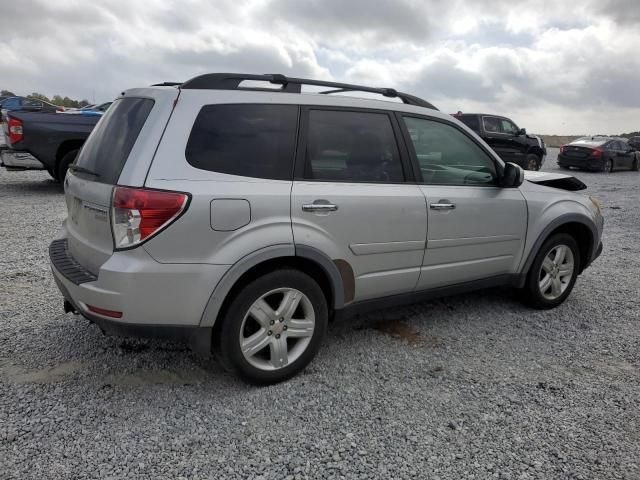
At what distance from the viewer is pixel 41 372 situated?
10.4 feet

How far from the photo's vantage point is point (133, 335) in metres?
2.70

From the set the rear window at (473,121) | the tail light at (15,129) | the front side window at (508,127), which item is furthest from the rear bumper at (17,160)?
the front side window at (508,127)

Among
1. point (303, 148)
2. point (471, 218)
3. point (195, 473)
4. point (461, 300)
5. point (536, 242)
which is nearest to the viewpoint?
point (195, 473)

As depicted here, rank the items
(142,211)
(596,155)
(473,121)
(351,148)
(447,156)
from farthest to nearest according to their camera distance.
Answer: (596,155)
(473,121)
(447,156)
(351,148)
(142,211)

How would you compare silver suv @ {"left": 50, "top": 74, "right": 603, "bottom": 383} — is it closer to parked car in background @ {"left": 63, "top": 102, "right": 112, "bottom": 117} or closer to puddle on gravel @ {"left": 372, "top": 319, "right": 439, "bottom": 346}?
puddle on gravel @ {"left": 372, "top": 319, "right": 439, "bottom": 346}

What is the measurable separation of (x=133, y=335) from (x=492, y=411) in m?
2.03

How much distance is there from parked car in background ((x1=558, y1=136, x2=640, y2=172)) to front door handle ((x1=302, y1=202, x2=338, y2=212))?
62.3 ft

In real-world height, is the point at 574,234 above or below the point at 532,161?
below

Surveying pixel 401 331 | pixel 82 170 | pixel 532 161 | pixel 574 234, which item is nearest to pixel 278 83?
pixel 82 170

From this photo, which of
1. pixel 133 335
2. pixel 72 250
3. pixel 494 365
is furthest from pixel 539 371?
pixel 72 250

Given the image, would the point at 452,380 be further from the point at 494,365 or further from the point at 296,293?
the point at 296,293

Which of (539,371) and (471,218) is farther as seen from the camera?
(471,218)

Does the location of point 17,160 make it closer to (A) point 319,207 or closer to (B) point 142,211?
(B) point 142,211

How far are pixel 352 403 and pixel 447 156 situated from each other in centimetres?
197
